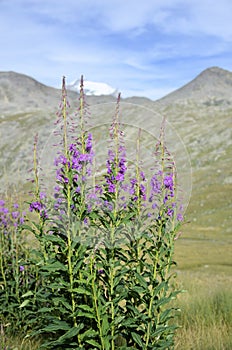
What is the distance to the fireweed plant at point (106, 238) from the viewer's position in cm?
445

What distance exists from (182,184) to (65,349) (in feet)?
7.61

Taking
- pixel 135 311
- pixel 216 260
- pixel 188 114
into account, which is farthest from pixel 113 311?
pixel 188 114

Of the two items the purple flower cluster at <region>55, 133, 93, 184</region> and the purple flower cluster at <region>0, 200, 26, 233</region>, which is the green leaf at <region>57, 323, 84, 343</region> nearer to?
the purple flower cluster at <region>55, 133, 93, 184</region>

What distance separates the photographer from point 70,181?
443cm

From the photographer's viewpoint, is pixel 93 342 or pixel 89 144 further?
pixel 89 144

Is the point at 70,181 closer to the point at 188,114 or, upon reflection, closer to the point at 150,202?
the point at 150,202

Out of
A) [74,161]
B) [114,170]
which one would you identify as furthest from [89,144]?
[114,170]

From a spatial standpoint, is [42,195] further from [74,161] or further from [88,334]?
[88,334]

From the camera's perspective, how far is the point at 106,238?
15.1ft

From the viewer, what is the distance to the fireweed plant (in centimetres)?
445

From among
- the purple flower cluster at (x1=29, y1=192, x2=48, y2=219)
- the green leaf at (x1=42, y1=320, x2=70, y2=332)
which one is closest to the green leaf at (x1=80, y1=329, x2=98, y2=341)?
the green leaf at (x1=42, y1=320, x2=70, y2=332)

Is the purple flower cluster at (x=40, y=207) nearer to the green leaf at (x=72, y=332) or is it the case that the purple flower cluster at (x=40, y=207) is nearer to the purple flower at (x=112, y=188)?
the purple flower at (x=112, y=188)

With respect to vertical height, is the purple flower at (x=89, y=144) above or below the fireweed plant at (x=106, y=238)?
above

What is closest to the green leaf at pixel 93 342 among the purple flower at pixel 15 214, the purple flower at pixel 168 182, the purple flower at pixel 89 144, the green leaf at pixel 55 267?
the green leaf at pixel 55 267
